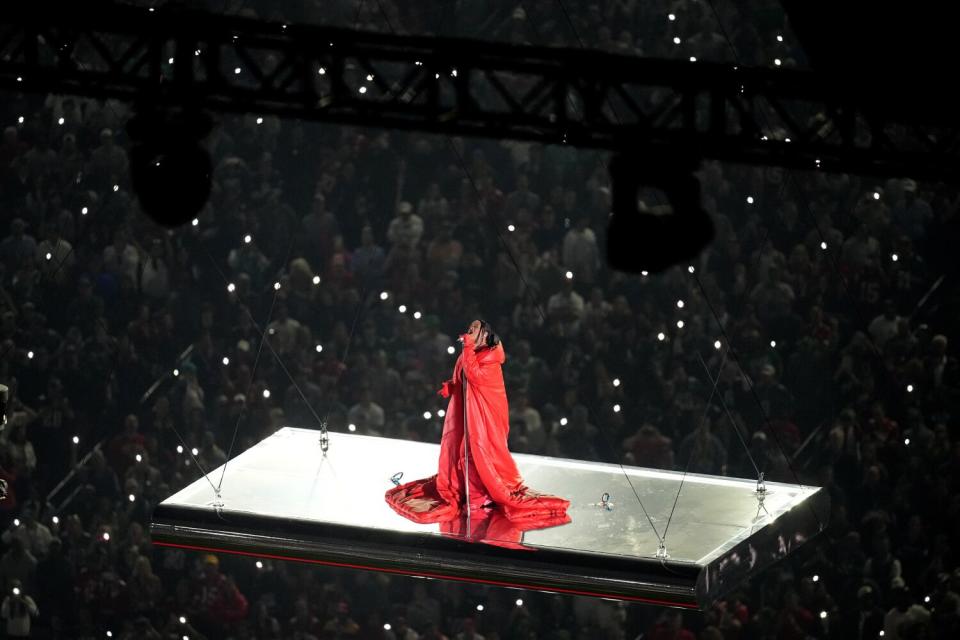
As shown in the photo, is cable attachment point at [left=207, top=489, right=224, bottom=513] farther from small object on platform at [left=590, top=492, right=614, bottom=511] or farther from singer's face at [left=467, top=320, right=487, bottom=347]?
small object on platform at [left=590, top=492, right=614, bottom=511]

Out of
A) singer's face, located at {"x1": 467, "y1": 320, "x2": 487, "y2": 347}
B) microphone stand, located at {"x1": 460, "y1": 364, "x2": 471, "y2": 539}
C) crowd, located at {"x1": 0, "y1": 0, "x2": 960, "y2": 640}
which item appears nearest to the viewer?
microphone stand, located at {"x1": 460, "y1": 364, "x2": 471, "y2": 539}

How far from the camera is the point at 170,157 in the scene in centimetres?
1091

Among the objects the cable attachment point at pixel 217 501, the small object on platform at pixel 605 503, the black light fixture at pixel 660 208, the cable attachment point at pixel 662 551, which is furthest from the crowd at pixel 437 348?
the cable attachment point at pixel 662 551

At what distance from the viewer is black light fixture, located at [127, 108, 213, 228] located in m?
→ 10.8

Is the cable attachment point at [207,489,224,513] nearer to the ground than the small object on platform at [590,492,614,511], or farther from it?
nearer to the ground

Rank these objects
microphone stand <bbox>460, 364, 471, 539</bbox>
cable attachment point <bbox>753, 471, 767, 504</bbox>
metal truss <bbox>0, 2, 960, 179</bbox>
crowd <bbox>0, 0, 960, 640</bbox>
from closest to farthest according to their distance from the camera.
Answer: metal truss <bbox>0, 2, 960, 179</bbox> < microphone stand <bbox>460, 364, 471, 539</bbox> < cable attachment point <bbox>753, 471, 767, 504</bbox> < crowd <bbox>0, 0, 960, 640</bbox>

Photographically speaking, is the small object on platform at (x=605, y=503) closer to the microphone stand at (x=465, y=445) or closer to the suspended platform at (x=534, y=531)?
the suspended platform at (x=534, y=531)

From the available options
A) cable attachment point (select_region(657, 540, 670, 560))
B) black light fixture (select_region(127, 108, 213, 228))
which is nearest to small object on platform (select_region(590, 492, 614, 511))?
cable attachment point (select_region(657, 540, 670, 560))

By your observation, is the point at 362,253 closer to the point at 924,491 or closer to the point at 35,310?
the point at 35,310

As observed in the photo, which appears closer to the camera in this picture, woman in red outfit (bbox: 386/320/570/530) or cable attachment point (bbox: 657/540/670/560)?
cable attachment point (bbox: 657/540/670/560)

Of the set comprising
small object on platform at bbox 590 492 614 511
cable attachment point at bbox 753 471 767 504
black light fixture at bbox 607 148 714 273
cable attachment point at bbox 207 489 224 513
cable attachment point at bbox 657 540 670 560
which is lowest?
cable attachment point at bbox 657 540 670 560

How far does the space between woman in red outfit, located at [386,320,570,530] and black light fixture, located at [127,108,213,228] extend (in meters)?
2.13

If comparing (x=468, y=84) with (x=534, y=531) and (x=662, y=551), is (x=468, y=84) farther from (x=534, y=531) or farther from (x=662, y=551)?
(x=662, y=551)

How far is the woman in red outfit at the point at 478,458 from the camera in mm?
11469
